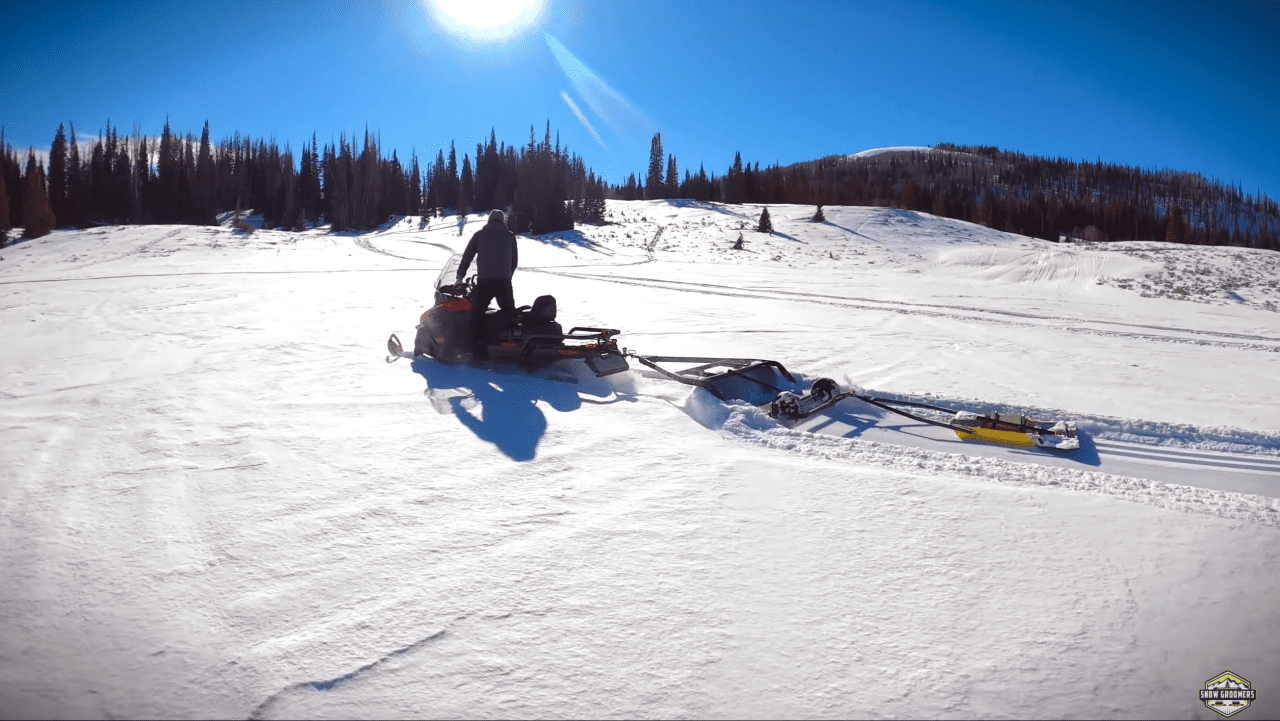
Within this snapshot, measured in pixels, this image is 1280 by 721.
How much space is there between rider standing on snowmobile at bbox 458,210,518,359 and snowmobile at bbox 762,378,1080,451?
10.9 feet

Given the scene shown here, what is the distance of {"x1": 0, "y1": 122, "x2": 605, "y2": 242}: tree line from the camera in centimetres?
4700

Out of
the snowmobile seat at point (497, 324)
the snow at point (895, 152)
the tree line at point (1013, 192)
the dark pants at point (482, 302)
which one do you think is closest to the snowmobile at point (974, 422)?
the snowmobile seat at point (497, 324)

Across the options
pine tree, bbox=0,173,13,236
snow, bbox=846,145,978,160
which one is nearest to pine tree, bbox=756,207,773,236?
pine tree, bbox=0,173,13,236

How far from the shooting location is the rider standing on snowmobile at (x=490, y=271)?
680cm

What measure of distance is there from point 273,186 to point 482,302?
6664cm

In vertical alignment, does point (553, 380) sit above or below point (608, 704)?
above

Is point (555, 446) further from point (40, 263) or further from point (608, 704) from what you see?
point (40, 263)

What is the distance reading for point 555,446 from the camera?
4254 mm

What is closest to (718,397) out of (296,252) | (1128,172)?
(296,252)

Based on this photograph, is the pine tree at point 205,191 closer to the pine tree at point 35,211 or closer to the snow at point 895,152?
the pine tree at point 35,211

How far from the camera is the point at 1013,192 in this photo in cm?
10931

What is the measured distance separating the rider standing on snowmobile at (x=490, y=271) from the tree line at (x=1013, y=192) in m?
50.2

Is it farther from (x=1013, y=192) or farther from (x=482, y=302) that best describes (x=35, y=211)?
(x=1013, y=192)

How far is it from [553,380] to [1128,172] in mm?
174182
